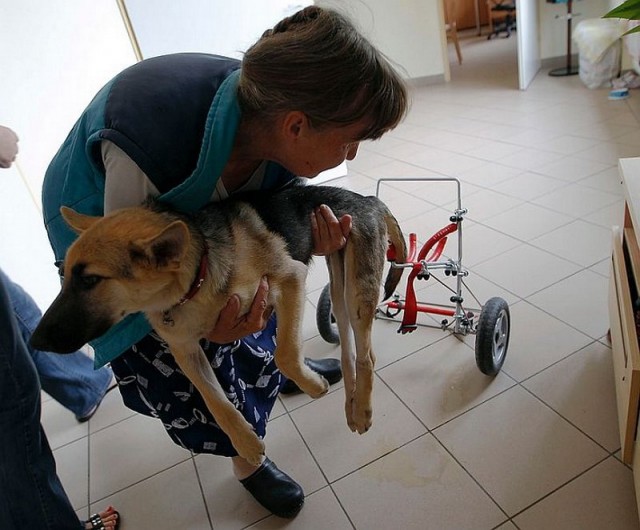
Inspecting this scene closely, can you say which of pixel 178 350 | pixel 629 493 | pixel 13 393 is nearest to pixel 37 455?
pixel 13 393

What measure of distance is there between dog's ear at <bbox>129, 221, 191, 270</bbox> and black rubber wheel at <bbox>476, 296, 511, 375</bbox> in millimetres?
1113

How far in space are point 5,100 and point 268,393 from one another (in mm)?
2074

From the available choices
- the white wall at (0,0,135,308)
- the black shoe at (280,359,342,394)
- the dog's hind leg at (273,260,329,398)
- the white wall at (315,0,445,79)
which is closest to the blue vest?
the dog's hind leg at (273,260,329,398)

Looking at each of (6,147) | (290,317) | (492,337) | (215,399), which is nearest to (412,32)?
(492,337)

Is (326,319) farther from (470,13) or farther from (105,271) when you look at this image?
(470,13)

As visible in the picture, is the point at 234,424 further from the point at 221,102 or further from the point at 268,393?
the point at 221,102

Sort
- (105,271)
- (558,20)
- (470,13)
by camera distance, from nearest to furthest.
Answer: (105,271) < (558,20) < (470,13)

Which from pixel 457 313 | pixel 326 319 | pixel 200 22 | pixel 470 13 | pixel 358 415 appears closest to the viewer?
pixel 358 415

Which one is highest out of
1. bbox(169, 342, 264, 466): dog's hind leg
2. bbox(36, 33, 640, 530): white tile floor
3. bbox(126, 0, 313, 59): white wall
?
bbox(126, 0, 313, 59): white wall

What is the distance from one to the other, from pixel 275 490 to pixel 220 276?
791mm

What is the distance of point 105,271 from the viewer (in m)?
0.96

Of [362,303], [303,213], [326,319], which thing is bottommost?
[326,319]

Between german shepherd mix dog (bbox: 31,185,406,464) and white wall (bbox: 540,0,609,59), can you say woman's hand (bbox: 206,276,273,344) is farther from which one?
white wall (bbox: 540,0,609,59)

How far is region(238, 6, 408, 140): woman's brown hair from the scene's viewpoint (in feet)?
3.20
